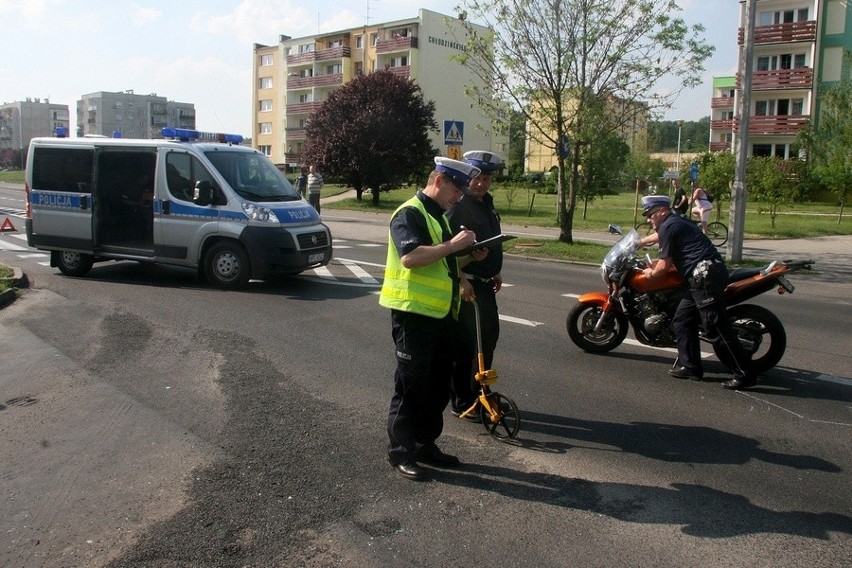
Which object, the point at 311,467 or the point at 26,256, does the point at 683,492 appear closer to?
the point at 311,467

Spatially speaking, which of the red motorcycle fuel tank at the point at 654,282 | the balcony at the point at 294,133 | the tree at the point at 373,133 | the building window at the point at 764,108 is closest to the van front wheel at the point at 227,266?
the red motorcycle fuel tank at the point at 654,282

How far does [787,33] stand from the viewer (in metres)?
53.2

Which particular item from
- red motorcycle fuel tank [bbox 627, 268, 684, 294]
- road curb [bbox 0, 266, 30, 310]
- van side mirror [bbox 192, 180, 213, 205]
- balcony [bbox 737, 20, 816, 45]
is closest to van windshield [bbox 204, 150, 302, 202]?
van side mirror [bbox 192, 180, 213, 205]

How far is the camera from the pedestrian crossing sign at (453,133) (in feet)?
55.2

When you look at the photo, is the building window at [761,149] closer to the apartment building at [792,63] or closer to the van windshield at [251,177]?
the apartment building at [792,63]

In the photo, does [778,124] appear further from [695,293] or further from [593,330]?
[695,293]

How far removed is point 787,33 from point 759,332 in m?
53.5

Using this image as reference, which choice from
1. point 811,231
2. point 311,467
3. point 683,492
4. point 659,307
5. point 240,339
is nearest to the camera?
point 683,492

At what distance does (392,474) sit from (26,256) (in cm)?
1367

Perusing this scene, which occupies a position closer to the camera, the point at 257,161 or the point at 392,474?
the point at 392,474

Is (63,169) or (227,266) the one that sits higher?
(63,169)

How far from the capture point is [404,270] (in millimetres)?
4660

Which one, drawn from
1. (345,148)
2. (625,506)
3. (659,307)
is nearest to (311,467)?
(625,506)

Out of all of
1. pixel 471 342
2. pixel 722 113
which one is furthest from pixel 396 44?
pixel 471 342
